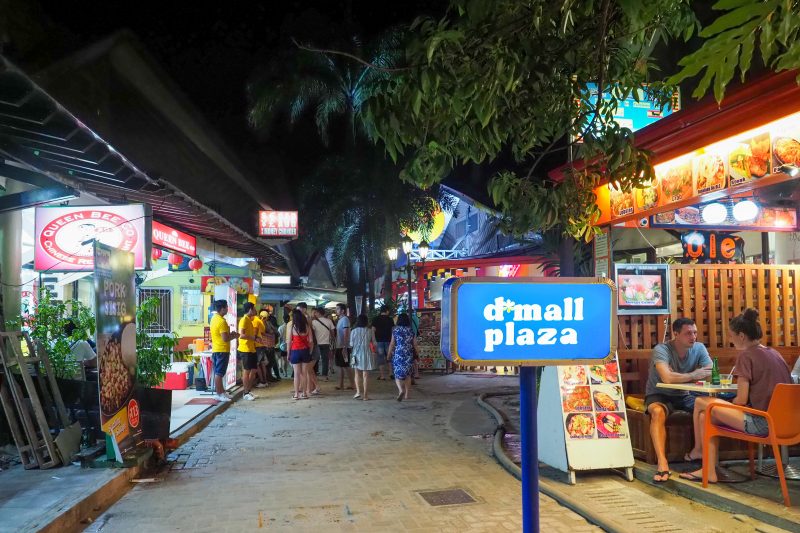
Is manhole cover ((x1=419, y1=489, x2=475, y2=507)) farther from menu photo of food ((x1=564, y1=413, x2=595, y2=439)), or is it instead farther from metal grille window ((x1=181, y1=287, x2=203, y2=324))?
metal grille window ((x1=181, y1=287, x2=203, y2=324))

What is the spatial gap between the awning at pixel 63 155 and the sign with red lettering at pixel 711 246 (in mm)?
8036

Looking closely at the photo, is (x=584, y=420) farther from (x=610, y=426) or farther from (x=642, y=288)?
(x=642, y=288)

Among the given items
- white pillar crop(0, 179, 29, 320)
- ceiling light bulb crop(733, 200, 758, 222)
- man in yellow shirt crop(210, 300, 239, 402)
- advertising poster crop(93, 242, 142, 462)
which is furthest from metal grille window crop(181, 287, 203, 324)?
ceiling light bulb crop(733, 200, 758, 222)

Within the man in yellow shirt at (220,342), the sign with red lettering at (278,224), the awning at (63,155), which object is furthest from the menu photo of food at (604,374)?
the sign with red lettering at (278,224)

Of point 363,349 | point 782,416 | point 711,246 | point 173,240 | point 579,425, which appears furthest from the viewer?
point 363,349

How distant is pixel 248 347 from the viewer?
47.8ft

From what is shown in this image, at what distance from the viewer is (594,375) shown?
721 cm

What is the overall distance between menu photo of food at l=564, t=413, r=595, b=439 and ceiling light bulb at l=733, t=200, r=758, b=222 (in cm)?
407

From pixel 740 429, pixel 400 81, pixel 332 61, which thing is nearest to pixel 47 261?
pixel 400 81

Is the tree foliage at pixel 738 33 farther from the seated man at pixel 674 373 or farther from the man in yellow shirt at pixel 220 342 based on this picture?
the man in yellow shirt at pixel 220 342

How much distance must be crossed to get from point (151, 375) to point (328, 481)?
3.15 m

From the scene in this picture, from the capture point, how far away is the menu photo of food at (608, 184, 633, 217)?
27.3 ft

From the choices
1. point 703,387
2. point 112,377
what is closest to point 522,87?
point 703,387

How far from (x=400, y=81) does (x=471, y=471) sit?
5.19 metres
